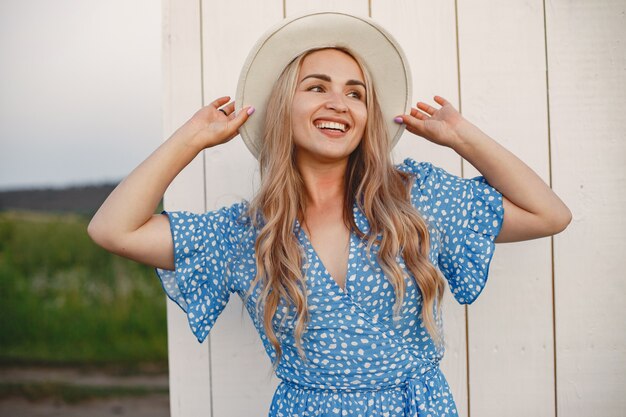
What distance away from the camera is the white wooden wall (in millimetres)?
1881

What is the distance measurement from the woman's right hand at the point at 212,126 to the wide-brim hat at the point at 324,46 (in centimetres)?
5

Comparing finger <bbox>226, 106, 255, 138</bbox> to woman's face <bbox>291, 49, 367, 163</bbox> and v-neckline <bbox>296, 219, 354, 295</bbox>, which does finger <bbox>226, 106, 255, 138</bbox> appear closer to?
woman's face <bbox>291, 49, 367, 163</bbox>

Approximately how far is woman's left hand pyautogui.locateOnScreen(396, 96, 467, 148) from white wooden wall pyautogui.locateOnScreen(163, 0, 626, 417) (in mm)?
278

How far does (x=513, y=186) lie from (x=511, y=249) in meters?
0.50

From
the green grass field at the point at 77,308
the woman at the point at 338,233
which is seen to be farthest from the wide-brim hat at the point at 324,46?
the green grass field at the point at 77,308

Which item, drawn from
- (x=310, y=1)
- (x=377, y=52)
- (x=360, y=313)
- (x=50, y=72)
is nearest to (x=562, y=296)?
(x=360, y=313)

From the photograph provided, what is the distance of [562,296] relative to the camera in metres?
1.89

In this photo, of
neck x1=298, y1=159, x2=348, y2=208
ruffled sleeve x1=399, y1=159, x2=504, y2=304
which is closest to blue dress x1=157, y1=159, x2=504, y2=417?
ruffled sleeve x1=399, y1=159, x2=504, y2=304

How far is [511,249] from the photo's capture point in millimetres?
1902

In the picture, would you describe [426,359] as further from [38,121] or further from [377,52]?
[38,121]

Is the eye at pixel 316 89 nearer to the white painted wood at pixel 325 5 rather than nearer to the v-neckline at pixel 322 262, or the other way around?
the v-neckline at pixel 322 262

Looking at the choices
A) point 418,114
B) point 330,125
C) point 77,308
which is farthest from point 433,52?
point 77,308

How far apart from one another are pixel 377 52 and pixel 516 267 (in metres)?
0.84

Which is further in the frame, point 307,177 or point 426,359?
point 307,177
